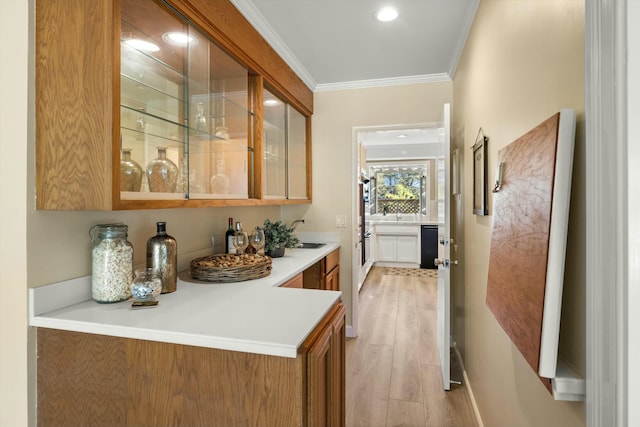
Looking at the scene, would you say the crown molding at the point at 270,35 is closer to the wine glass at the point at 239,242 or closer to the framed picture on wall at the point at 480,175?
the wine glass at the point at 239,242

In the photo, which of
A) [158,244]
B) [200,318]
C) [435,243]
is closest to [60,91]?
[158,244]

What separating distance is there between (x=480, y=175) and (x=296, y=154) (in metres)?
1.72

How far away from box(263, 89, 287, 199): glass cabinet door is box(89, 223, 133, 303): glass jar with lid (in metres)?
1.21

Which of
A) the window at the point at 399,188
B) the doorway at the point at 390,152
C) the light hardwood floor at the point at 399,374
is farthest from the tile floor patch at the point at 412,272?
the light hardwood floor at the point at 399,374

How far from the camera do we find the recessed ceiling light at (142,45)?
135 cm

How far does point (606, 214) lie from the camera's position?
74 cm

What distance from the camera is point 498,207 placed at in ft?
4.73

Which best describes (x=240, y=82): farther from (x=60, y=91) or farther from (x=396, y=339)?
(x=396, y=339)

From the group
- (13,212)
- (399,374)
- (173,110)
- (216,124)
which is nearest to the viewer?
(13,212)

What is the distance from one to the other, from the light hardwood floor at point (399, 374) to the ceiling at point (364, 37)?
2452 mm

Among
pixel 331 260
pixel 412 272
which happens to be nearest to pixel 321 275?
pixel 331 260

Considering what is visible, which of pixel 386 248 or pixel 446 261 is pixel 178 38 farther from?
pixel 386 248

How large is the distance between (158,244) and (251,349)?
2.48 ft

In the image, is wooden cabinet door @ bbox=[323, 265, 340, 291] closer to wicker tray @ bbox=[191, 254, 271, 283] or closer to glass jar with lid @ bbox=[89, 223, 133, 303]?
wicker tray @ bbox=[191, 254, 271, 283]
